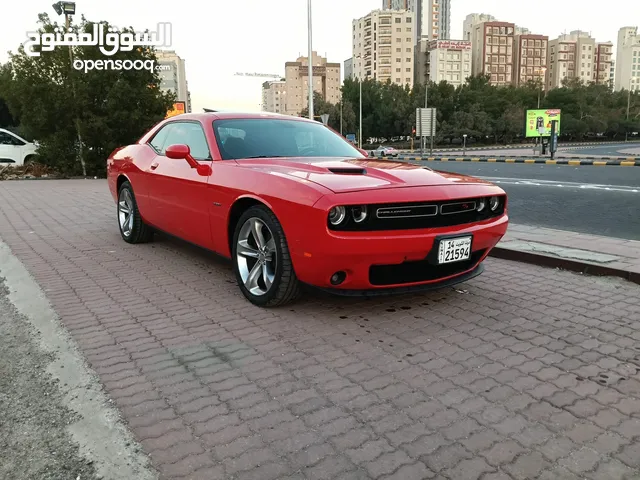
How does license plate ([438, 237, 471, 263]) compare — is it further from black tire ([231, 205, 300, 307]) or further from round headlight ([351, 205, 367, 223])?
black tire ([231, 205, 300, 307])

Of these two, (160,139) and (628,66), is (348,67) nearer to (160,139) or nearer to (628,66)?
(628,66)

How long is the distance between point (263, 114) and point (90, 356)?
2.95 meters

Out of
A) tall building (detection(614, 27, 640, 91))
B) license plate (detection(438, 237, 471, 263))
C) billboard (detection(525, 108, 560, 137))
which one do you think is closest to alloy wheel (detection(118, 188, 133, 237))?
license plate (detection(438, 237, 471, 263))

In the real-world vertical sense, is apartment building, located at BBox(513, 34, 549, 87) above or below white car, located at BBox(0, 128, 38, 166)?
above

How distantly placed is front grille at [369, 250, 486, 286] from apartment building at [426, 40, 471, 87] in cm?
14348

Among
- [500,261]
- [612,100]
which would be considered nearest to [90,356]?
[500,261]

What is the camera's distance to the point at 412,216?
358cm

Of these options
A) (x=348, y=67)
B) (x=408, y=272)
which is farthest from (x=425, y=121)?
(x=348, y=67)

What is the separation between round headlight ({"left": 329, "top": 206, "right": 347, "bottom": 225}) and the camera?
11.3ft

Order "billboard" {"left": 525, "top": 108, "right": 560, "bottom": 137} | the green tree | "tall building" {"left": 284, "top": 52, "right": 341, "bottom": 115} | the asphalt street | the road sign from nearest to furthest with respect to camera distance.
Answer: the asphalt street
the green tree
the road sign
"billboard" {"left": 525, "top": 108, "right": 560, "bottom": 137}
"tall building" {"left": 284, "top": 52, "right": 341, "bottom": 115}

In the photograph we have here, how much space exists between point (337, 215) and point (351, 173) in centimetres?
57

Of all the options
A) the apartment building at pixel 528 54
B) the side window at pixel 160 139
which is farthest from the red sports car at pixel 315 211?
the apartment building at pixel 528 54

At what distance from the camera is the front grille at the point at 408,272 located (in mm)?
3611

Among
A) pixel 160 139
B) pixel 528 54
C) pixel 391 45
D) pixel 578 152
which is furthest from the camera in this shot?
pixel 528 54
